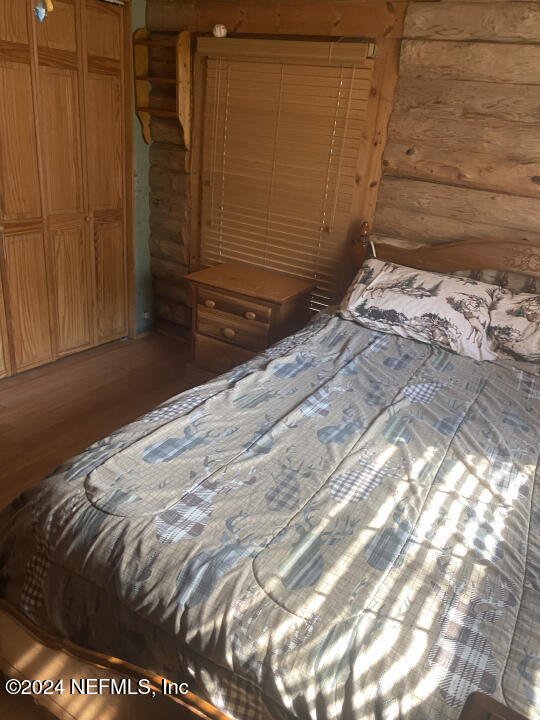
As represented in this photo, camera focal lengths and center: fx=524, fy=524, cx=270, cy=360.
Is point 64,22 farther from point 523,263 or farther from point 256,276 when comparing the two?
point 523,263

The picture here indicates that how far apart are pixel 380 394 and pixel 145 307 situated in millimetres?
2342

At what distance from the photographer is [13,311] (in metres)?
2.87

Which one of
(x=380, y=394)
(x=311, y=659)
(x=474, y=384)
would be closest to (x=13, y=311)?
(x=380, y=394)

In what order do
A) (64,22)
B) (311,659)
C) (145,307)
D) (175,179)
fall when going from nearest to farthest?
1. (311,659)
2. (64,22)
3. (175,179)
4. (145,307)

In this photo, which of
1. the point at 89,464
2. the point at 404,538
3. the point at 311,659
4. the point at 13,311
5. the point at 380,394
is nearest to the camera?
the point at 311,659

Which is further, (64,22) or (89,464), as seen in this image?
(64,22)

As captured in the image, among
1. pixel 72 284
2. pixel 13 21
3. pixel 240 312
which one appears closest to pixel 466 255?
pixel 240 312

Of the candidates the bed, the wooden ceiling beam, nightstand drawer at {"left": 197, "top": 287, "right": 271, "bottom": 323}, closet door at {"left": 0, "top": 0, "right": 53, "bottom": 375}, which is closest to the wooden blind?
the wooden ceiling beam

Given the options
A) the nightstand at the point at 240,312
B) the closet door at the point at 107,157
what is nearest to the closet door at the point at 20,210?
the closet door at the point at 107,157

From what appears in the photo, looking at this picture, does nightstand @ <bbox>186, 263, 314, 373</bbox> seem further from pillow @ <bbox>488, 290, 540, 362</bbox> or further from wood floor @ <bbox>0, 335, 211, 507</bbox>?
pillow @ <bbox>488, 290, 540, 362</bbox>

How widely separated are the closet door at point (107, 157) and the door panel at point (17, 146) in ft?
1.17

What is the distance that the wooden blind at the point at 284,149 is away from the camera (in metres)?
2.64

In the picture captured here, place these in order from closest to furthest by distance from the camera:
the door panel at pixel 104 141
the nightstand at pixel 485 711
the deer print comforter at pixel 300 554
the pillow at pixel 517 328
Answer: the nightstand at pixel 485 711 < the deer print comforter at pixel 300 554 < the pillow at pixel 517 328 < the door panel at pixel 104 141

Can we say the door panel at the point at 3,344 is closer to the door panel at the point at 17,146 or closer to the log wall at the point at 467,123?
the door panel at the point at 17,146
